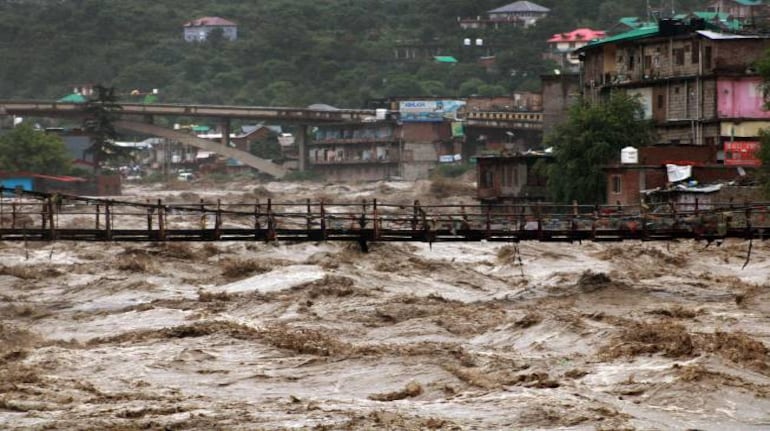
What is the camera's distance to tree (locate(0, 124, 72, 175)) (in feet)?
379

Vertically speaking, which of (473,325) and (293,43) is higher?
(293,43)

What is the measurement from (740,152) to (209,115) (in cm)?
8217

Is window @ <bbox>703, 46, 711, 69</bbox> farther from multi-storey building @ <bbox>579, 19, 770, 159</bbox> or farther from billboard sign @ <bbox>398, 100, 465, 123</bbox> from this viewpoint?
billboard sign @ <bbox>398, 100, 465, 123</bbox>

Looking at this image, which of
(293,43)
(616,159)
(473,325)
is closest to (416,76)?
(293,43)

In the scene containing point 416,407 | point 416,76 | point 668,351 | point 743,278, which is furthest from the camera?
point 416,76

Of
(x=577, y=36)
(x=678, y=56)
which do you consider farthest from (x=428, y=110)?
(x=678, y=56)

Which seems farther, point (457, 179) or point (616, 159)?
point (457, 179)

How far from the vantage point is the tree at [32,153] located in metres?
115

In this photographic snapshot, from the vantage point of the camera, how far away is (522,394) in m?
30.1

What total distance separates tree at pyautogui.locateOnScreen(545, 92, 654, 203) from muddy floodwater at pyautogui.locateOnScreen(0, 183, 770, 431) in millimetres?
12970

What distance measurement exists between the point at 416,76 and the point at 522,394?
163 m

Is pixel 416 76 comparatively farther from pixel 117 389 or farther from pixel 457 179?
Result: pixel 117 389

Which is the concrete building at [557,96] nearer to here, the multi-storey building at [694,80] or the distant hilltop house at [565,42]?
the multi-storey building at [694,80]

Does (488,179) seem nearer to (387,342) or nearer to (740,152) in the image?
(740,152)
